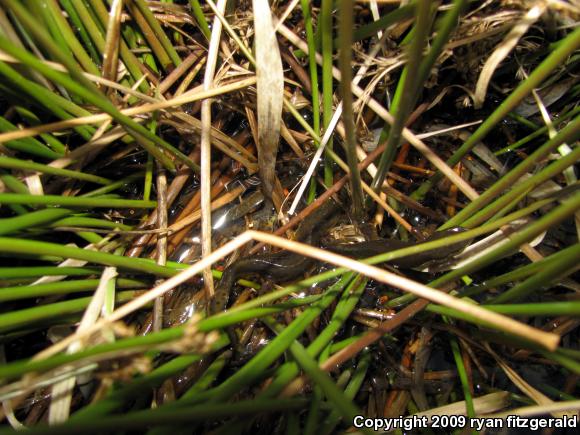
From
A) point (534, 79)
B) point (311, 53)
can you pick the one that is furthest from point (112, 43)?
point (534, 79)

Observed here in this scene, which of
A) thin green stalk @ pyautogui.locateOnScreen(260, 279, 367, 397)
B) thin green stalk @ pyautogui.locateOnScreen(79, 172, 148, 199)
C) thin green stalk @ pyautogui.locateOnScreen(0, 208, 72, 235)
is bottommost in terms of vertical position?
thin green stalk @ pyautogui.locateOnScreen(260, 279, 367, 397)

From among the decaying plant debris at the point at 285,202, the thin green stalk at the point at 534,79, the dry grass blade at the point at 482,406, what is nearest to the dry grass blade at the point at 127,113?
the decaying plant debris at the point at 285,202

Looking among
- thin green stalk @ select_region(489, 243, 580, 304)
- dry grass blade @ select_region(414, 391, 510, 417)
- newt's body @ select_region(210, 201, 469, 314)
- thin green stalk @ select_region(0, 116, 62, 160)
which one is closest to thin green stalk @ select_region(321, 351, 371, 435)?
dry grass blade @ select_region(414, 391, 510, 417)

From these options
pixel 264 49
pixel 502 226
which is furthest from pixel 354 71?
pixel 502 226

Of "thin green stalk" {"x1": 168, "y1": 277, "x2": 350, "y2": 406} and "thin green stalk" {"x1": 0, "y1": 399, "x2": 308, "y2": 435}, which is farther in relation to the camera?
"thin green stalk" {"x1": 168, "y1": 277, "x2": 350, "y2": 406}

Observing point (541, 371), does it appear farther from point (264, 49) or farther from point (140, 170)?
point (140, 170)

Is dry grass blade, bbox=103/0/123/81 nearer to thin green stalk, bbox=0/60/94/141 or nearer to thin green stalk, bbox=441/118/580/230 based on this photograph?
thin green stalk, bbox=0/60/94/141

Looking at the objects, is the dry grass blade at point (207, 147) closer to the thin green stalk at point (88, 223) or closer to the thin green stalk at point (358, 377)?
the thin green stalk at point (88, 223)

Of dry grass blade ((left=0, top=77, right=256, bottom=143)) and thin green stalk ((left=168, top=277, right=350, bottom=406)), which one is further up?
dry grass blade ((left=0, top=77, right=256, bottom=143))

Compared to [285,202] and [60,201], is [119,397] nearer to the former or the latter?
[60,201]
